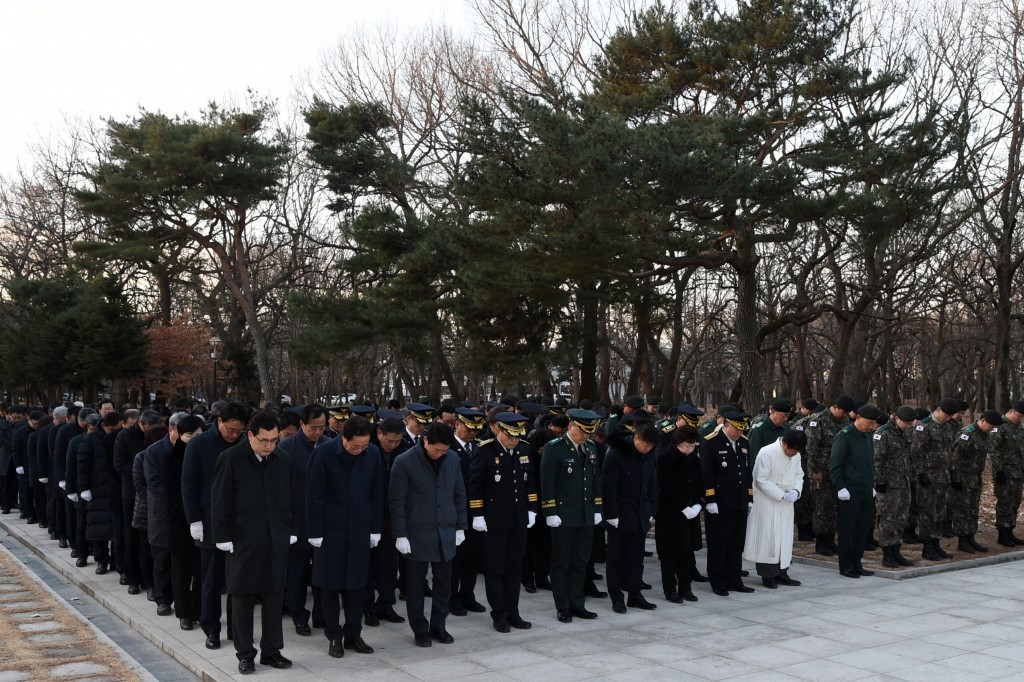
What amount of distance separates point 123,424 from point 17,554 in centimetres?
350

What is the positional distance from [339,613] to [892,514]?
681cm

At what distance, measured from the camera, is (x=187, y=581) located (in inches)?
335

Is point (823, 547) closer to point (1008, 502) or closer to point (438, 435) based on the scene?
point (1008, 502)

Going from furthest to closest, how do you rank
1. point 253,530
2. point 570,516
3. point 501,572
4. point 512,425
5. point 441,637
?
1. point 570,516
2. point 512,425
3. point 501,572
4. point 441,637
5. point 253,530

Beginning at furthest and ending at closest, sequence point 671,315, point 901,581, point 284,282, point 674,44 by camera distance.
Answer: point 284,282
point 671,315
point 674,44
point 901,581

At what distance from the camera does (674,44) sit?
20.7 meters

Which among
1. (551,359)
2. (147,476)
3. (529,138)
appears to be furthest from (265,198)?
(147,476)

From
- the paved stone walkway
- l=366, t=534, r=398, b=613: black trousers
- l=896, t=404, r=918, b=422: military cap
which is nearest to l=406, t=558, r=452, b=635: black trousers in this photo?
the paved stone walkway

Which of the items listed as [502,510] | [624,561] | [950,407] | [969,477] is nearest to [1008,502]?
[969,477]

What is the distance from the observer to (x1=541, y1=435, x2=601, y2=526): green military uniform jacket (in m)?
8.83

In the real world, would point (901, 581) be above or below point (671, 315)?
below

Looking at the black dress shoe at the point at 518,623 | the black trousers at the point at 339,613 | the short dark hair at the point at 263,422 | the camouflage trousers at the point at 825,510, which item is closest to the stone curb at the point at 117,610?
the black trousers at the point at 339,613

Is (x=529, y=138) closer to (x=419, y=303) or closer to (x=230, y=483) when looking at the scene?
(x=419, y=303)

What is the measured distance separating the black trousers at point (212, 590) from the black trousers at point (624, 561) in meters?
3.22
